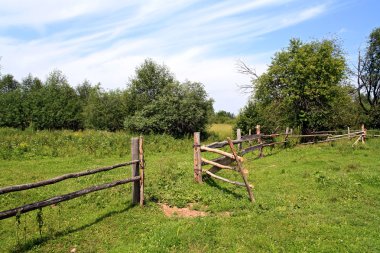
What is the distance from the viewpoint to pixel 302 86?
23.5 m

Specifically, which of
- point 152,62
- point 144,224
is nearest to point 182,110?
point 152,62

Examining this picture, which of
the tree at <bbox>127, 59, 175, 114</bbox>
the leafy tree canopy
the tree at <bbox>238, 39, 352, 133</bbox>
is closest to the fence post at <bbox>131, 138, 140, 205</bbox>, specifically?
the tree at <bbox>238, 39, 352, 133</bbox>

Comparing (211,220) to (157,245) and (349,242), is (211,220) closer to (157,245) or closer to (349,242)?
(157,245)

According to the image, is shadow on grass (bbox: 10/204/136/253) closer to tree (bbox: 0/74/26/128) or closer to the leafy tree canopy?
the leafy tree canopy

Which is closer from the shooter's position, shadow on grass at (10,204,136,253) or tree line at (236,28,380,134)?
shadow on grass at (10,204,136,253)

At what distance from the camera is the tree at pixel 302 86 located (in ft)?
76.2

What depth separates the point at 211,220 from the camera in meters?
6.65

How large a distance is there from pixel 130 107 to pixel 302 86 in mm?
21471

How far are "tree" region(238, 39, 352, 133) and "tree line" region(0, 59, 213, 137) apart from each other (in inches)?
379

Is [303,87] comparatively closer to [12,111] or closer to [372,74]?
[372,74]

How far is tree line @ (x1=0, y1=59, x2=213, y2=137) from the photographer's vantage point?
32.9 m

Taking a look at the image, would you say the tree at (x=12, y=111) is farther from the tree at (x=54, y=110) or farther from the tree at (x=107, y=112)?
the tree at (x=107, y=112)

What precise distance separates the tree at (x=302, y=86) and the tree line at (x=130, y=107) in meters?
9.62

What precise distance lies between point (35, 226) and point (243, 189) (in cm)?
A: 552
